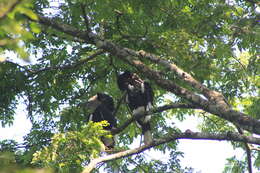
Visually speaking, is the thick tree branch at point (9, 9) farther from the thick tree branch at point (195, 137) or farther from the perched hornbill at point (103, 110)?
the perched hornbill at point (103, 110)

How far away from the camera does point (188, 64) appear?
5.77 m

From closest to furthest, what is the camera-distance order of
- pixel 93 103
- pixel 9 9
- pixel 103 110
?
pixel 9 9 → pixel 93 103 → pixel 103 110

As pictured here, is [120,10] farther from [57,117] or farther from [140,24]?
[57,117]

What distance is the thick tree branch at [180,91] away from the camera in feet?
14.2

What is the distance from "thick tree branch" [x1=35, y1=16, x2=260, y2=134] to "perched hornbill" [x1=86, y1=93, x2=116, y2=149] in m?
2.29

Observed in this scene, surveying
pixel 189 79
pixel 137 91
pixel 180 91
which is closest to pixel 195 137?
pixel 180 91

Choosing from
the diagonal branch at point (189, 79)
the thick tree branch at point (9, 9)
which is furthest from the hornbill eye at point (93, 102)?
the thick tree branch at point (9, 9)

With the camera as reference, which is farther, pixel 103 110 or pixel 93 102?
pixel 103 110

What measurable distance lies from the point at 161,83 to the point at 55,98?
3134mm

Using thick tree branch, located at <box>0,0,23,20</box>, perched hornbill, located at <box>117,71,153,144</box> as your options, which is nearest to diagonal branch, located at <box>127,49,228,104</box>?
perched hornbill, located at <box>117,71,153,144</box>

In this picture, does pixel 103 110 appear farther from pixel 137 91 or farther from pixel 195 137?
pixel 195 137

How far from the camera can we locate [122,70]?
7684 mm

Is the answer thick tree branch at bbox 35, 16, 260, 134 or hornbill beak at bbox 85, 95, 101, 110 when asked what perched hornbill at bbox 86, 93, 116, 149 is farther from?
thick tree branch at bbox 35, 16, 260, 134

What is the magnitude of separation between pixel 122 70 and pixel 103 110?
90cm
